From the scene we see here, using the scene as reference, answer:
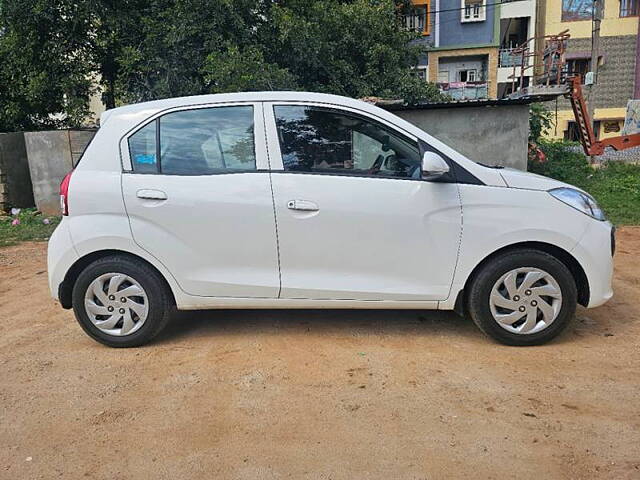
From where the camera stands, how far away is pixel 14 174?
34.1ft

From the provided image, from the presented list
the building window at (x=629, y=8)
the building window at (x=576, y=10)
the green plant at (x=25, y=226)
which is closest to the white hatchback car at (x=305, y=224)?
the green plant at (x=25, y=226)

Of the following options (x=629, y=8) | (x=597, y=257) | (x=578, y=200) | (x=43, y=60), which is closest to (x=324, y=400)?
(x=597, y=257)

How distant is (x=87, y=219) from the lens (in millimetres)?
3781

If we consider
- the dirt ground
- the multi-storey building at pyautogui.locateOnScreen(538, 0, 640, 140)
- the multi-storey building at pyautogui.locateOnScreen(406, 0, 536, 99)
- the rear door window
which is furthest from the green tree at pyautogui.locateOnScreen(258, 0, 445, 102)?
the multi-storey building at pyautogui.locateOnScreen(538, 0, 640, 140)

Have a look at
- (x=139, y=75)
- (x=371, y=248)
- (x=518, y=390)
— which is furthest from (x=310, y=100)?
(x=139, y=75)

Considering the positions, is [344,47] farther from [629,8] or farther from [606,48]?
[629,8]

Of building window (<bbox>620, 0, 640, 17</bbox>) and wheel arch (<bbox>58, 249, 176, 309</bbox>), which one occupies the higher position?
building window (<bbox>620, 0, 640, 17</bbox>)

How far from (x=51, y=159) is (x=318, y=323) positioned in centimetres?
806

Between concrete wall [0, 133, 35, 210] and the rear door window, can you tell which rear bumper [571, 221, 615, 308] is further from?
concrete wall [0, 133, 35, 210]

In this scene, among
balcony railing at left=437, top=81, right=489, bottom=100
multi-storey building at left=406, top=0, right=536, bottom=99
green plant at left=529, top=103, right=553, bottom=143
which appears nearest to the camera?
green plant at left=529, top=103, right=553, bottom=143

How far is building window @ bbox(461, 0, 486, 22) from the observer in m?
29.7

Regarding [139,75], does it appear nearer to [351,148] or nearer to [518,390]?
[351,148]

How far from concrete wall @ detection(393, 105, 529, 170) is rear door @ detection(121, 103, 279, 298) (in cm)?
672

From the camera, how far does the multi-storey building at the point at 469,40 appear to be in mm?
29781
